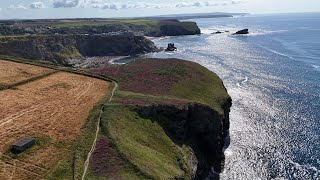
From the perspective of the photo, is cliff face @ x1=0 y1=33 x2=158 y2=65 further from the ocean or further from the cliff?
the cliff

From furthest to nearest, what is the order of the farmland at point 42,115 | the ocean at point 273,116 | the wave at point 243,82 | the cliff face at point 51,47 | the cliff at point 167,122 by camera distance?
the cliff face at point 51,47 < the wave at point 243,82 < the ocean at point 273,116 < the cliff at point 167,122 < the farmland at point 42,115

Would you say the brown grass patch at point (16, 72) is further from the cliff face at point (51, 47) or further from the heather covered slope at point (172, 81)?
the cliff face at point (51, 47)

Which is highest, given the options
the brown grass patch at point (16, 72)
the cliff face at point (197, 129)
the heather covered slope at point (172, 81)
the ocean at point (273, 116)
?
the brown grass patch at point (16, 72)

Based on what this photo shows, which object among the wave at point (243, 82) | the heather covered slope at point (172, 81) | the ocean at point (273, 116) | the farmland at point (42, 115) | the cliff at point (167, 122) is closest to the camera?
the farmland at point (42, 115)

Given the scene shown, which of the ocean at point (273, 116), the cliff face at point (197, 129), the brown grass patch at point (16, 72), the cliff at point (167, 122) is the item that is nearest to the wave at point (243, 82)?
the ocean at point (273, 116)

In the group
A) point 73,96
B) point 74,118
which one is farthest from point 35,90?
point 74,118

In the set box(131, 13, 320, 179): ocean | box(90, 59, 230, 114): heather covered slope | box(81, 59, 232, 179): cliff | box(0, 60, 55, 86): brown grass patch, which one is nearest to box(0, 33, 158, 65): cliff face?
box(0, 60, 55, 86): brown grass patch

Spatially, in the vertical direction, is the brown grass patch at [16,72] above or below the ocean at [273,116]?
above

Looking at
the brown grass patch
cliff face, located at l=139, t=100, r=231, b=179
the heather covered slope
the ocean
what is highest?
the brown grass patch
